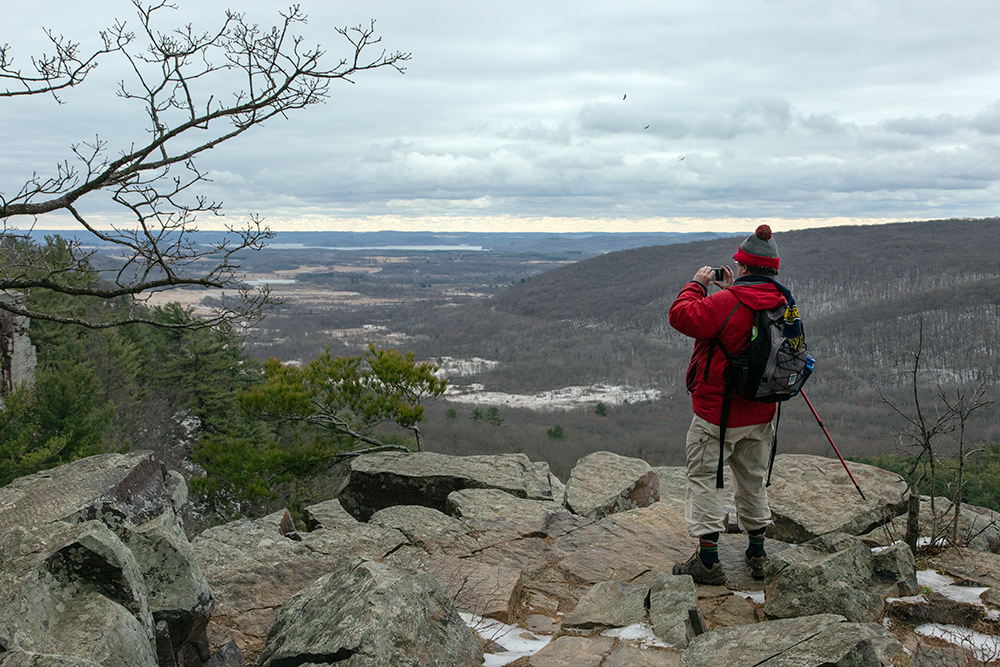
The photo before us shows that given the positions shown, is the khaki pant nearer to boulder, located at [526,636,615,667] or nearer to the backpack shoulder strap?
the backpack shoulder strap

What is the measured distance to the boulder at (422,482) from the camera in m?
8.84

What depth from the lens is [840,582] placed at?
428cm

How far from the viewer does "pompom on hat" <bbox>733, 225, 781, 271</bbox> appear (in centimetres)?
486

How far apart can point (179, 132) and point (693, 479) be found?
18.0 feet

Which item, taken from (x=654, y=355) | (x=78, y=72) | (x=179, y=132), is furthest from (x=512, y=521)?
(x=654, y=355)

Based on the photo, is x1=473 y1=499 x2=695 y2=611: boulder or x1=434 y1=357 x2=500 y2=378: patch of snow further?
x1=434 y1=357 x2=500 y2=378: patch of snow

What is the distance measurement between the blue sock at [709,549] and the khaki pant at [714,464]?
0.26 ft

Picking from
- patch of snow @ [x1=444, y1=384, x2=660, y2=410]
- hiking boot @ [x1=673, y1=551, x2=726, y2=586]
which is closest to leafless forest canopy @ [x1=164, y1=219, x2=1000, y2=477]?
patch of snow @ [x1=444, y1=384, x2=660, y2=410]

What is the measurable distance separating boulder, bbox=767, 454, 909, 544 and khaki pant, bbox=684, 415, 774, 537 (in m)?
1.83

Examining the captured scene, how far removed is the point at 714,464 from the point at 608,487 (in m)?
3.95

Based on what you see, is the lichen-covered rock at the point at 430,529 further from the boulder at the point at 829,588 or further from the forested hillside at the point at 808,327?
the forested hillside at the point at 808,327

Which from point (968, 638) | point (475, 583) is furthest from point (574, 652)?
point (968, 638)

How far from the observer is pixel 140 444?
27.3 meters

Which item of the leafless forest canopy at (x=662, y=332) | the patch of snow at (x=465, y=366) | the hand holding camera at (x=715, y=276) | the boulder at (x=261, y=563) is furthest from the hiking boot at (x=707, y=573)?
the patch of snow at (x=465, y=366)
